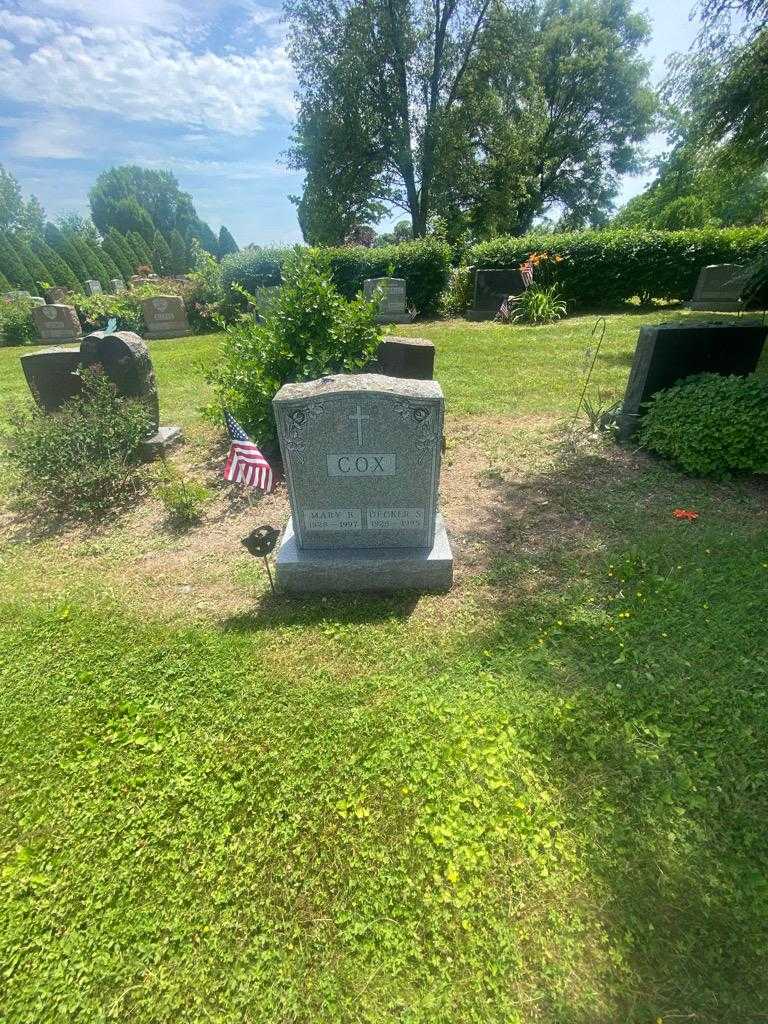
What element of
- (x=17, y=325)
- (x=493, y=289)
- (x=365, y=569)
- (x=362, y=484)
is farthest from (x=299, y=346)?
(x=17, y=325)

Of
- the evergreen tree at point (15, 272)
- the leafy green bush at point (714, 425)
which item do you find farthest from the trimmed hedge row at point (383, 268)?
the evergreen tree at point (15, 272)

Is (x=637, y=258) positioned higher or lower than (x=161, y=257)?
lower

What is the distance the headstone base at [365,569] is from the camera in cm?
337

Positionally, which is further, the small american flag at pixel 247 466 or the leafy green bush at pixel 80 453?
the leafy green bush at pixel 80 453

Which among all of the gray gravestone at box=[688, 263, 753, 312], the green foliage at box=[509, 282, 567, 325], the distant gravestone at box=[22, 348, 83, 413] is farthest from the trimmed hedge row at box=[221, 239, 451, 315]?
the distant gravestone at box=[22, 348, 83, 413]

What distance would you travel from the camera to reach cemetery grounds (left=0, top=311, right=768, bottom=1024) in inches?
65.2

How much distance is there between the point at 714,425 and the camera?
463 cm

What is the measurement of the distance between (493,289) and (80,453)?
1265 centimetres

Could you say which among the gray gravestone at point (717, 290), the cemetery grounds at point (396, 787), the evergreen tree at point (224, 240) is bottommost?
the cemetery grounds at point (396, 787)

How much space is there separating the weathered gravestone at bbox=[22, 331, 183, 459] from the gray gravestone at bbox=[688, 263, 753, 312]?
1504 centimetres

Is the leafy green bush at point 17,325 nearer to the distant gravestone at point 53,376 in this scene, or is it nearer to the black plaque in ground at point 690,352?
the distant gravestone at point 53,376

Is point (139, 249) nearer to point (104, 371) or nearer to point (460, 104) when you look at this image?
point (460, 104)

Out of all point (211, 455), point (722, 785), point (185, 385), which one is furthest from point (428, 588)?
point (185, 385)

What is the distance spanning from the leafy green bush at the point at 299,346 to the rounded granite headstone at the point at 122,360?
1280 mm
